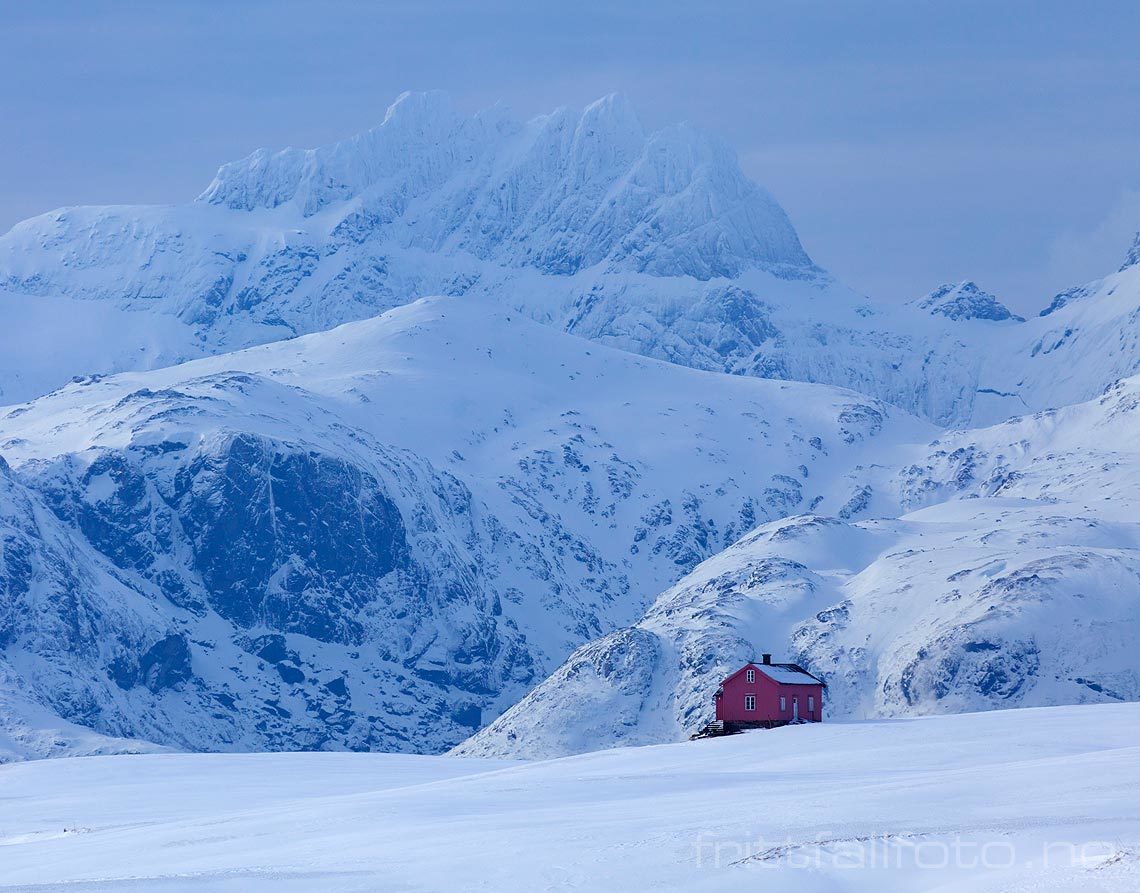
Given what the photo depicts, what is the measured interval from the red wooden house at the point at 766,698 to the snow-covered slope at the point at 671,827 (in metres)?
39.5

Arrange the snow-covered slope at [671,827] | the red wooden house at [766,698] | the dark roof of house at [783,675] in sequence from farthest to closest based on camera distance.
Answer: the dark roof of house at [783,675] → the red wooden house at [766,698] → the snow-covered slope at [671,827]

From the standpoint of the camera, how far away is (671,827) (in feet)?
171

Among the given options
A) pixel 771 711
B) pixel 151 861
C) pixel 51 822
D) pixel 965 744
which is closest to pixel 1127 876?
pixel 151 861

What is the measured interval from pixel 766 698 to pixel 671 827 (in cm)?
7664

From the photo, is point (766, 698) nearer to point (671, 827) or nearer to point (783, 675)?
point (783, 675)

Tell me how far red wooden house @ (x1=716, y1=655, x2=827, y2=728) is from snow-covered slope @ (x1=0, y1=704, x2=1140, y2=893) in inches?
1555

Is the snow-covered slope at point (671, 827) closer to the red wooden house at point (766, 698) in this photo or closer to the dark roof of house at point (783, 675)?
the red wooden house at point (766, 698)

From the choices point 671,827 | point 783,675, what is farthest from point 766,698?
point 671,827

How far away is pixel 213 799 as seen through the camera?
270 ft

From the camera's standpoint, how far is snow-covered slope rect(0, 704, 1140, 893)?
44.5 meters

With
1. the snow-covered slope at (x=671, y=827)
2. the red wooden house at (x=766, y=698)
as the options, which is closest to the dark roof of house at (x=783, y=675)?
the red wooden house at (x=766, y=698)

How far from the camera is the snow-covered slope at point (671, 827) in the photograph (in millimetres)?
44500

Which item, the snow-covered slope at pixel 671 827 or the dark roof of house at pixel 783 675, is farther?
the dark roof of house at pixel 783 675

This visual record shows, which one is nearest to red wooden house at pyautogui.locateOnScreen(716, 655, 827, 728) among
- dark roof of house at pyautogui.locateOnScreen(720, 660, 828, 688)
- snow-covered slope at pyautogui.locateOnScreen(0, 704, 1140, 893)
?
dark roof of house at pyautogui.locateOnScreen(720, 660, 828, 688)
